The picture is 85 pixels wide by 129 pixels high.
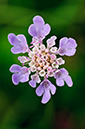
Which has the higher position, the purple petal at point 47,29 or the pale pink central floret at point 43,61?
the purple petal at point 47,29

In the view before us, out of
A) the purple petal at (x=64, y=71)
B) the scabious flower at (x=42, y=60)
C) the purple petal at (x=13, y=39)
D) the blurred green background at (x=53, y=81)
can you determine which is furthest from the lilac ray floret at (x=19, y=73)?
the blurred green background at (x=53, y=81)

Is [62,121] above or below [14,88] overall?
below

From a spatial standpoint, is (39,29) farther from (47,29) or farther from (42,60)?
(42,60)

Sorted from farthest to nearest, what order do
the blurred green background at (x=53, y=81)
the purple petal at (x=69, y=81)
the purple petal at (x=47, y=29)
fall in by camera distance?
1. the blurred green background at (x=53, y=81)
2. the purple petal at (x=47, y=29)
3. the purple petal at (x=69, y=81)

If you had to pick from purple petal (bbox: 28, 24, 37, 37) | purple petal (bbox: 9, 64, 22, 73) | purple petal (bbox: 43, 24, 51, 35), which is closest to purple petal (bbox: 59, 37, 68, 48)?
purple petal (bbox: 43, 24, 51, 35)

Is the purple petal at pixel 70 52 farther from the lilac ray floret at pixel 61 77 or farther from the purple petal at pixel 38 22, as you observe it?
the purple petal at pixel 38 22

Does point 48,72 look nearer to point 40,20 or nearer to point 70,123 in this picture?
point 40,20
